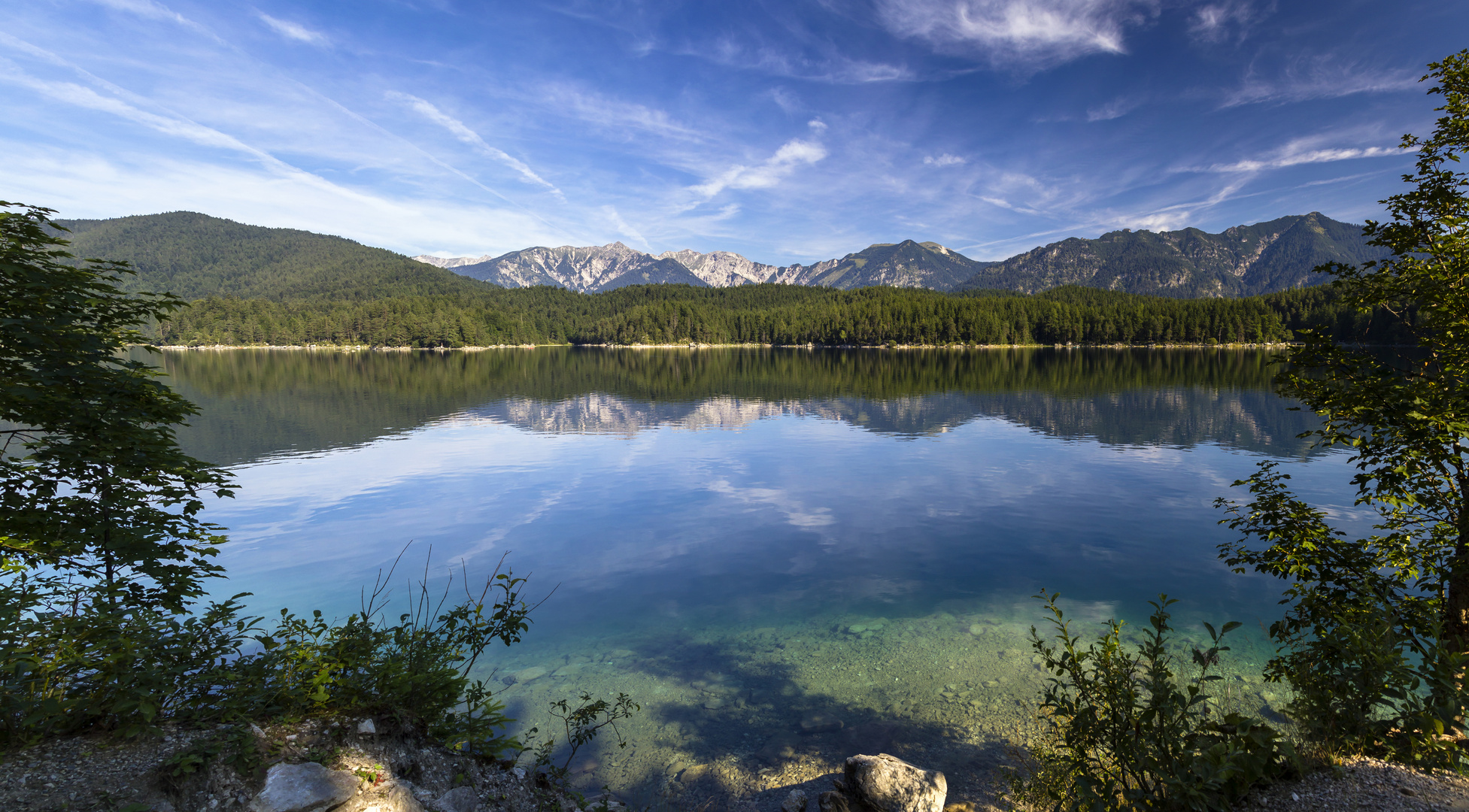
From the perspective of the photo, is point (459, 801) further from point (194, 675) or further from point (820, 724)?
point (820, 724)

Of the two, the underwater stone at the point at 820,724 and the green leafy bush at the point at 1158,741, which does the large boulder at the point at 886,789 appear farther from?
the green leafy bush at the point at 1158,741

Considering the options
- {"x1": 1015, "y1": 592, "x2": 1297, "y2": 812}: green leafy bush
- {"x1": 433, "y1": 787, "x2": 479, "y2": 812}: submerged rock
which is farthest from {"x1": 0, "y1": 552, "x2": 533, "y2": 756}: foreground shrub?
{"x1": 1015, "y1": 592, "x2": 1297, "y2": 812}: green leafy bush


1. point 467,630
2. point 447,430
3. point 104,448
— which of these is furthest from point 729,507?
point 447,430

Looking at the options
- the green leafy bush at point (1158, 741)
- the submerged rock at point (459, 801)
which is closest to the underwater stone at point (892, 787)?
the green leafy bush at point (1158, 741)

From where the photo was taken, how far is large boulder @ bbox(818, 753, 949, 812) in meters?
7.74

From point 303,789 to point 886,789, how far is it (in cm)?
654

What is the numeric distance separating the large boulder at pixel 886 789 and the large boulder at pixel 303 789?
5.72 metres

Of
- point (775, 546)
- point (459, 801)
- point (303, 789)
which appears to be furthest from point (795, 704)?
point (775, 546)

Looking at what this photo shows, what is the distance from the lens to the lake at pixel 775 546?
10.9 m

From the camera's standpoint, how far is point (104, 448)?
7172mm

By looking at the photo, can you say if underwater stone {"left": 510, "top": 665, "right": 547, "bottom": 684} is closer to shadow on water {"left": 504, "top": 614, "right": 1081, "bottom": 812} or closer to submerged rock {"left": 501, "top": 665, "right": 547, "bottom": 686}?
submerged rock {"left": 501, "top": 665, "right": 547, "bottom": 686}

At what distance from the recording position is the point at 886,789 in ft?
25.7

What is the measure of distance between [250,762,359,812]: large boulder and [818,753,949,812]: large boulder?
5725 mm

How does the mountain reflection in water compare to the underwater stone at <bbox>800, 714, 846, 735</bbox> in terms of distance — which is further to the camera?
the mountain reflection in water
